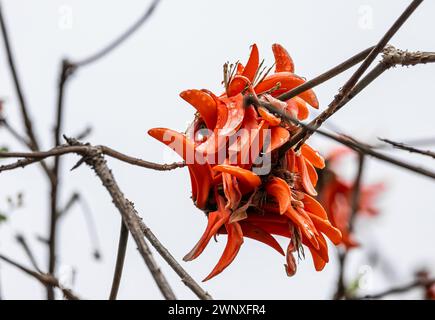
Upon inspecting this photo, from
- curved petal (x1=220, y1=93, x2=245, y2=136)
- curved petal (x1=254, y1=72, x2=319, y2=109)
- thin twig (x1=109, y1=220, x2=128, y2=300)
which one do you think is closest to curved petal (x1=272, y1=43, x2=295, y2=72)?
curved petal (x1=254, y1=72, x2=319, y2=109)

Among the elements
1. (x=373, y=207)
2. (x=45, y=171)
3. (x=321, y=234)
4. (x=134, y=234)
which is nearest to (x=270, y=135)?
(x=321, y=234)

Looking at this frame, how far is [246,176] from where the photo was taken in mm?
1960

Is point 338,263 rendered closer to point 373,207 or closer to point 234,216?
point 234,216

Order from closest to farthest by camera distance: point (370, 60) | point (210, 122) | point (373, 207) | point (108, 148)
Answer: point (108, 148)
point (370, 60)
point (210, 122)
point (373, 207)

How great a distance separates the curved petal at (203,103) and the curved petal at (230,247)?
264mm

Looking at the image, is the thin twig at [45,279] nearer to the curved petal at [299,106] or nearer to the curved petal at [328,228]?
the curved petal at [328,228]

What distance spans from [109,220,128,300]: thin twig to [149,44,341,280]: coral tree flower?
351 millimetres

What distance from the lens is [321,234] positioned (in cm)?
209

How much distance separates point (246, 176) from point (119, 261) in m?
0.42

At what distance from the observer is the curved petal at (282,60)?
2244 mm

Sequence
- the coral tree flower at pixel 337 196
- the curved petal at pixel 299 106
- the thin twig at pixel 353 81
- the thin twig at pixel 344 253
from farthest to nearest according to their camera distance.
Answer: the coral tree flower at pixel 337 196, the thin twig at pixel 344 253, the curved petal at pixel 299 106, the thin twig at pixel 353 81

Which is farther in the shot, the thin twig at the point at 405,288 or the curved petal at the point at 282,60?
the curved petal at the point at 282,60

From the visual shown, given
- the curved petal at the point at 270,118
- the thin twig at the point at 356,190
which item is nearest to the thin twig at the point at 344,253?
the thin twig at the point at 356,190
